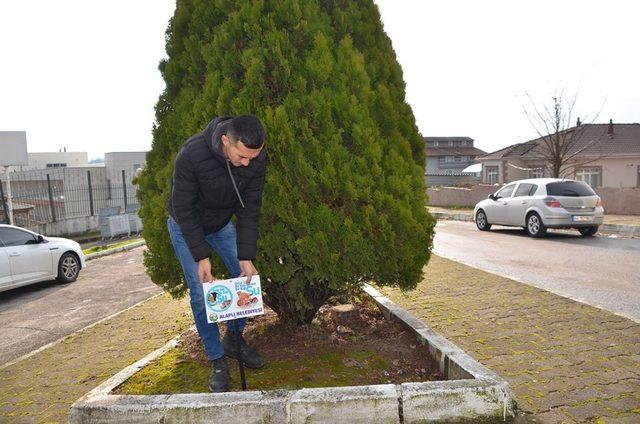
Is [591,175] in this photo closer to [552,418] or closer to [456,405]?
[552,418]

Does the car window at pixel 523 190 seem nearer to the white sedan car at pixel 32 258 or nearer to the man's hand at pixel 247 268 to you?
the white sedan car at pixel 32 258

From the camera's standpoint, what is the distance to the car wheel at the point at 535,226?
1310 centimetres

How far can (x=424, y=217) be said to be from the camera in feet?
12.7

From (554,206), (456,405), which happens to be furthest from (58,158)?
(456,405)

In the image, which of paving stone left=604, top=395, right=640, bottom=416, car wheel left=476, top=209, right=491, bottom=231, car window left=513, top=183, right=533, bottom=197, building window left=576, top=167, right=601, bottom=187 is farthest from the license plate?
building window left=576, top=167, right=601, bottom=187

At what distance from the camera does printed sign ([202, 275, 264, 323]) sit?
10.3 feet

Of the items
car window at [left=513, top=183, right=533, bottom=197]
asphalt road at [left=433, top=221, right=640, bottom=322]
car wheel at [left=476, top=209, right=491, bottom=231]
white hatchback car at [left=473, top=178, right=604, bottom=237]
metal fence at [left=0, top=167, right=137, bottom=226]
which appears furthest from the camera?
metal fence at [left=0, top=167, right=137, bottom=226]

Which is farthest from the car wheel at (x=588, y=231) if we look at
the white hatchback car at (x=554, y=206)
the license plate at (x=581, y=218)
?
the license plate at (x=581, y=218)

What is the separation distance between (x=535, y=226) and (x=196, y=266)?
480 inches

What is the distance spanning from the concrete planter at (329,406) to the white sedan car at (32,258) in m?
6.80

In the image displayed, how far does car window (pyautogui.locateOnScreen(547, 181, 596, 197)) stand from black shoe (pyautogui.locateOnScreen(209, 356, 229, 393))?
11994 mm

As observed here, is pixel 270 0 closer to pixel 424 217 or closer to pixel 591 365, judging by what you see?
pixel 424 217

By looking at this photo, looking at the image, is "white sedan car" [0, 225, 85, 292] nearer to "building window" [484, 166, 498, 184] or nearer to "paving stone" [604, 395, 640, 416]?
"paving stone" [604, 395, 640, 416]

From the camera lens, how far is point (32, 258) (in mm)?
8875
